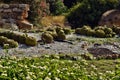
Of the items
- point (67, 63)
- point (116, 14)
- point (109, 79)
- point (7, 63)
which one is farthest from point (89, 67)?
point (116, 14)

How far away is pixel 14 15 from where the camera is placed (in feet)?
62.8

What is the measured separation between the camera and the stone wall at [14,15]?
1898 cm

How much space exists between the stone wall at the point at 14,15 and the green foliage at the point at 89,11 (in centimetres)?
407

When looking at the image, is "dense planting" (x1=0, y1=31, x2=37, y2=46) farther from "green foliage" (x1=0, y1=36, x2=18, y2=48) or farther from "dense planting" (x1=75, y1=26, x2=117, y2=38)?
"dense planting" (x1=75, y1=26, x2=117, y2=38)

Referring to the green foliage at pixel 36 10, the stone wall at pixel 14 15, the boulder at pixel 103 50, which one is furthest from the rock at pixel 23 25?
the boulder at pixel 103 50

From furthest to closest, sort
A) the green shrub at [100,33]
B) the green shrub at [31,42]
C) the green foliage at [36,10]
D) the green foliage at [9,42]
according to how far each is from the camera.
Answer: the green foliage at [36,10] → the green shrub at [100,33] → the green shrub at [31,42] → the green foliage at [9,42]

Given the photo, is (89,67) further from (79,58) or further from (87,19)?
(87,19)

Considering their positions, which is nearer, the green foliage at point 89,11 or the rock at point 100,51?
the rock at point 100,51

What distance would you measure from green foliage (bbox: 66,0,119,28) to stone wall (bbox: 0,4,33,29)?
407cm

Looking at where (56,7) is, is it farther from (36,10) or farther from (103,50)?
(103,50)

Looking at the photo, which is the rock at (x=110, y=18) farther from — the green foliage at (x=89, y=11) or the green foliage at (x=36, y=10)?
the green foliage at (x=36, y=10)

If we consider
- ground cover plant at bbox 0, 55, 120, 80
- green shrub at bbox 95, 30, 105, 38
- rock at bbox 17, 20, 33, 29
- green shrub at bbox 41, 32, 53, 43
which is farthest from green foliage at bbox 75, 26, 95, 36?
ground cover plant at bbox 0, 55, 120, 80

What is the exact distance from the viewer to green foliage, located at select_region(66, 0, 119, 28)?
22766 millimetres

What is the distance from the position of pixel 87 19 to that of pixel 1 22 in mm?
5442
